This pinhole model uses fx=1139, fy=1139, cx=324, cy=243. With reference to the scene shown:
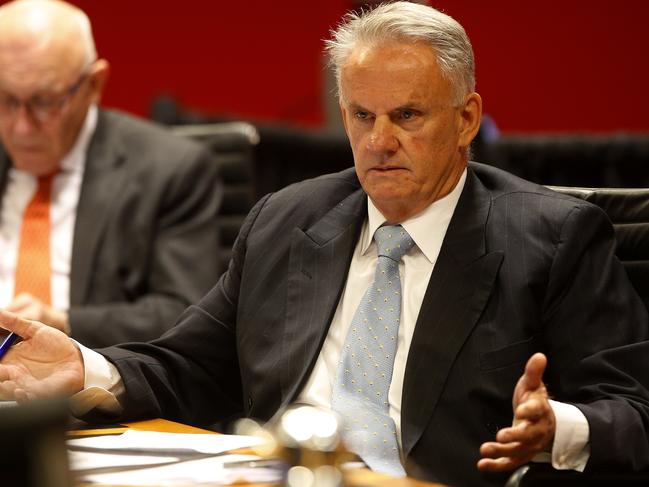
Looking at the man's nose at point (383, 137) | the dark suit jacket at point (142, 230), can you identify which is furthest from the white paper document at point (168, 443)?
the dark suit jacket at point (142, 230)

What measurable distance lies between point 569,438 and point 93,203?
208cm

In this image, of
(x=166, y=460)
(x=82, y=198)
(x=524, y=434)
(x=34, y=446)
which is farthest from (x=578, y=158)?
(x=34, y=446)

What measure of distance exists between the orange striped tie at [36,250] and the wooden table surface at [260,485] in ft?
4.93

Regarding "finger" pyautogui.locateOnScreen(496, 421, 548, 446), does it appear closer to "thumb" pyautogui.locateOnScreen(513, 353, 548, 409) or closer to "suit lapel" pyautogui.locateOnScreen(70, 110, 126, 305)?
"thumb" pyautogui.locateOnScreen(513, 353, 548, 409)

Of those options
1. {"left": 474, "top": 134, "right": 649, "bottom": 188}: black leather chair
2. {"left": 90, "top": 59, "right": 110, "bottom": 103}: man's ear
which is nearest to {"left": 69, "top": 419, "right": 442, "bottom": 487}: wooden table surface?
{"left": 90, "top": 59, "right": 110, "bottom": 103}: man's ear

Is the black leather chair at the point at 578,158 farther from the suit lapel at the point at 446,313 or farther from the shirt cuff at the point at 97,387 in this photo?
the shirt cuff at the point at 97,387

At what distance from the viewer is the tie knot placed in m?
2.26

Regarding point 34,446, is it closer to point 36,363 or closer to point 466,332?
point 36,363

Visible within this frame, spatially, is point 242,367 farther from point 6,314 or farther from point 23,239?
point 23,239

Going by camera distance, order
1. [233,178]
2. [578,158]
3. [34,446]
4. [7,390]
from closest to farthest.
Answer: [34,446]
[7,390]
[233,178]
[578,158]

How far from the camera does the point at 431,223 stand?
7.47ft

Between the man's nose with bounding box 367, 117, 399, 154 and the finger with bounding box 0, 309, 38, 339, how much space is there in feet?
2.37

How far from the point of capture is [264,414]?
7.52 ft

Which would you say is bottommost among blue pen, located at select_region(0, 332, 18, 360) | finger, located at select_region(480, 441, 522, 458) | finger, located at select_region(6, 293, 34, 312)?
finger, located at select_region(6, 293, 34, 312)
